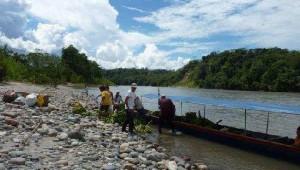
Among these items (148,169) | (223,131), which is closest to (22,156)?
(148,169)

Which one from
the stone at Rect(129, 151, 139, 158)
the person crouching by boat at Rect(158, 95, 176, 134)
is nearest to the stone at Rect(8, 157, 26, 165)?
the stone at Rect(129, 151, 139, 158)

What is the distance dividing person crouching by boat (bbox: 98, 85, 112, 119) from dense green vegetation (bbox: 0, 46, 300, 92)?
49909mm

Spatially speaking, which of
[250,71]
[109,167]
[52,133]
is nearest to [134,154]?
[109,167]

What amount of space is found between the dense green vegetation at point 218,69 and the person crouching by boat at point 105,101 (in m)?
49.9

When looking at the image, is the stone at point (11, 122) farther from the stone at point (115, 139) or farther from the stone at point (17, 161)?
the stone at point (17, 161)

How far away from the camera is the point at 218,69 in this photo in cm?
15775

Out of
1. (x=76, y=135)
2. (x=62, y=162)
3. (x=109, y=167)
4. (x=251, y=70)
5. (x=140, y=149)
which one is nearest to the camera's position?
(x=62, y=162)

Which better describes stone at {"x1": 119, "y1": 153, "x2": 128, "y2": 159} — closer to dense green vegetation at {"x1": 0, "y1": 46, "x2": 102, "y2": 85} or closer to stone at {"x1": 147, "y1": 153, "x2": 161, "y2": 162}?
stone at {"x1": 147, "y1": 153, "x2": 161, "y2": 162}

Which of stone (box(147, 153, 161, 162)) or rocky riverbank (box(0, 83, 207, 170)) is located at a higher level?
rocky riverbank (box(0, 83, 207, 170))

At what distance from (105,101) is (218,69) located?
452ft

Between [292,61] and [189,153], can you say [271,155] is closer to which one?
[189,153]

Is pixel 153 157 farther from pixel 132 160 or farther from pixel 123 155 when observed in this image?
pixel 132 160

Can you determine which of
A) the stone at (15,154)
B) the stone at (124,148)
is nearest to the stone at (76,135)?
the stone at (124,148)

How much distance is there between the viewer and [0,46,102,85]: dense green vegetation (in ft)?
248
